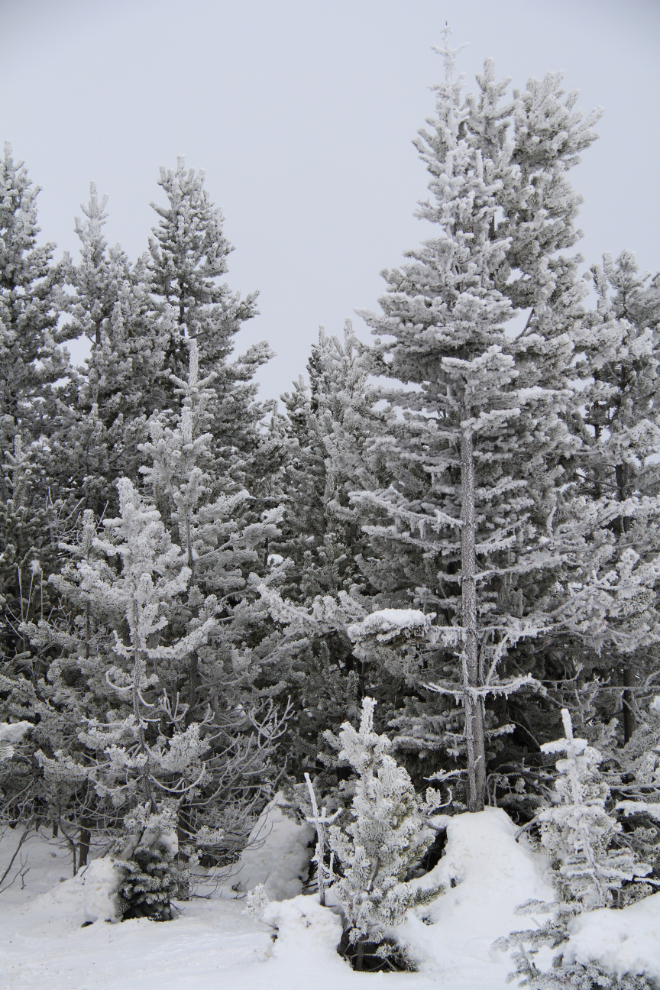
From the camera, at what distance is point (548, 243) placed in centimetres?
1177

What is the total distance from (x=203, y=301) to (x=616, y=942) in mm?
17305

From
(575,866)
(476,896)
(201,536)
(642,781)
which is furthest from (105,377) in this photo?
(575,866)

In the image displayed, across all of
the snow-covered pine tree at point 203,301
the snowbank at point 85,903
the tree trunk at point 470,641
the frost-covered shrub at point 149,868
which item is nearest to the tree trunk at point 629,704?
the tree trunk at point 470,641

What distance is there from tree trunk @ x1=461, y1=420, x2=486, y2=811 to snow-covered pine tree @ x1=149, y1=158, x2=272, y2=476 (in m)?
8.72

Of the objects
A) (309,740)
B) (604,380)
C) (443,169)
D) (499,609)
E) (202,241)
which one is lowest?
(309,740)

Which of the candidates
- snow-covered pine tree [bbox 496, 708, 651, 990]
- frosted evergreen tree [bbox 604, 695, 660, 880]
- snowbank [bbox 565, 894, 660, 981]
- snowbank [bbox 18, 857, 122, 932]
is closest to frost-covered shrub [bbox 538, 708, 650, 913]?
snow-covered pine tree [bbox 496, 708, 651, 990]

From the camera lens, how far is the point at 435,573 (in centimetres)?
1124

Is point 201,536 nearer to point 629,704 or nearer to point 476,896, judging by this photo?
point 476,896

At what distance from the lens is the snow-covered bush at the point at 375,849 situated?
20.9 ft

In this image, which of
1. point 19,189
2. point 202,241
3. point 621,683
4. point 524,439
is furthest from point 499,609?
point 19,189

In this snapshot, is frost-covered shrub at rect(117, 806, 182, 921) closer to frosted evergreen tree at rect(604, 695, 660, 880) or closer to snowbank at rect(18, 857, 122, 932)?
snowbank at rect(18, 857, 122, 932)

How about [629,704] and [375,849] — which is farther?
[629,704]

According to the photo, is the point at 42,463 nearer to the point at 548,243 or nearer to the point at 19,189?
the point at 19,189

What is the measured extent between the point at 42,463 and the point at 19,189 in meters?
7.86
